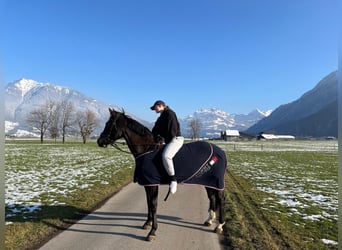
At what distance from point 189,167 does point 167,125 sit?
1.21 meters

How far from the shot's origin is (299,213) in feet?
29.9

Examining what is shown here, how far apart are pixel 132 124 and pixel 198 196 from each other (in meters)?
5.42

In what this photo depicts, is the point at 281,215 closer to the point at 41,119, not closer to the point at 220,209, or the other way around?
the point at 220,209

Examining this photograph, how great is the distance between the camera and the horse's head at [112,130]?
24.2ft

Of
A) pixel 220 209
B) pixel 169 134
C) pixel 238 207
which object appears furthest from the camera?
pixel 238 207

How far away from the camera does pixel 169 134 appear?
698cm

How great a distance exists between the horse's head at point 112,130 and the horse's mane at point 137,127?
0.25 metres

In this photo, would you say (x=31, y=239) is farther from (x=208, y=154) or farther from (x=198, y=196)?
(x=198, y=196)

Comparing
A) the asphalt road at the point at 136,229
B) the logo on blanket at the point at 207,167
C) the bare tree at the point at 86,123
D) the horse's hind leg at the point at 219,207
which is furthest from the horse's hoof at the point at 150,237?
the bare tree at the point at 86,123

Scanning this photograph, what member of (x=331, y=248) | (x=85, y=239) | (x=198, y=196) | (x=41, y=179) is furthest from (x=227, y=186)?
(x=41, y=179)

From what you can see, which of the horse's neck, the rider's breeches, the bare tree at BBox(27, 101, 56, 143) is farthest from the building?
the rider's breeches

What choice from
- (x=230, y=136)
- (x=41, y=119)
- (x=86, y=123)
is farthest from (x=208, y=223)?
(x=230, y=136)

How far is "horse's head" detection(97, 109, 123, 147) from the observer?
737 cm

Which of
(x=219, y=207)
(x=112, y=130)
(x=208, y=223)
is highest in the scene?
(x=112, y=130)
